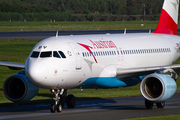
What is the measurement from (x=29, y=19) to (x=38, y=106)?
134 meters

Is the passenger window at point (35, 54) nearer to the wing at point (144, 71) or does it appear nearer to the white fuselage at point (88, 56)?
the white fuselage at point (88, 56)

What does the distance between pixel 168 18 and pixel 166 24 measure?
2.39 feet

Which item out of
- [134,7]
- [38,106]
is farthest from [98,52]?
[134,7]

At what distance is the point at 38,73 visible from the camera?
64.1 feet

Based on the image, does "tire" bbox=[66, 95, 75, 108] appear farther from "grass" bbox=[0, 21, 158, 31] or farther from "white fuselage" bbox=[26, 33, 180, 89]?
"grass" bbox=[0, 21, 158, 31]

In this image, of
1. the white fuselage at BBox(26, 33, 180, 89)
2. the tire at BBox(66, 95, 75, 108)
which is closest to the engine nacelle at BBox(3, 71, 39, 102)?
the tire at BBox(66, 95, 75, 108)

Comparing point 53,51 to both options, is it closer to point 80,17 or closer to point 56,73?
point 56,73

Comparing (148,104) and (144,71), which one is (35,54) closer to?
(144,71)

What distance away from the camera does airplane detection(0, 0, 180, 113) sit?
20.5 metres

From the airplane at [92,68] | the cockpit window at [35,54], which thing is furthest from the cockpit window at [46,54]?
the cockpit window at [35,54]

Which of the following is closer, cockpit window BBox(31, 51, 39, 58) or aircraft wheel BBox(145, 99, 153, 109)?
cockpit window BBox(31, 51, 39, 58)

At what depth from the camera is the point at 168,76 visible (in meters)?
22.5

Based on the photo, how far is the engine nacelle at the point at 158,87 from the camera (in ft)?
71.3

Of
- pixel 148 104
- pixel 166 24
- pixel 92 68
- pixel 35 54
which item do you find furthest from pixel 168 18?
pixel 35 54
